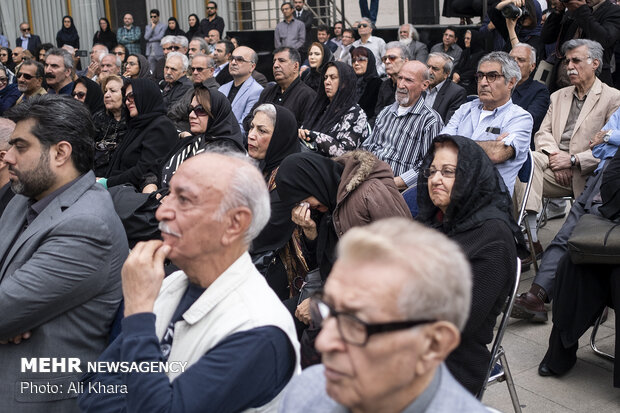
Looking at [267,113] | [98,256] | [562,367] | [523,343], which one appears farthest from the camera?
[267,113]

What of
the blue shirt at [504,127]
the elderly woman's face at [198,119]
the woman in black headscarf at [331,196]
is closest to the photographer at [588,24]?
the blue shirt at [504,127]

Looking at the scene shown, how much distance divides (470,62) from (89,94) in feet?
15.5

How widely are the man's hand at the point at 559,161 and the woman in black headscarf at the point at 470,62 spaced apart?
333cm

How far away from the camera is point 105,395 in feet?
6.35

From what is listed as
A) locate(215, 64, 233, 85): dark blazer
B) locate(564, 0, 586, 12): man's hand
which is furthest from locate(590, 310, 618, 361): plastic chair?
locate(215, 64, 233, 85): dark blazer

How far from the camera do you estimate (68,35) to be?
1736 centimetres

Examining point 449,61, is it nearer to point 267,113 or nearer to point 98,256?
point 267,113

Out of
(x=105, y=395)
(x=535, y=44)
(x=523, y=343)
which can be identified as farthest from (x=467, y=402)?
(x=535, y=44)

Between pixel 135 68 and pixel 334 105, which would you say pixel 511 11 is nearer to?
pixel 334 105

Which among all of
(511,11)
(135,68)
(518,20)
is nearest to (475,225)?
(511,11)

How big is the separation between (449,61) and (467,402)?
241 inches

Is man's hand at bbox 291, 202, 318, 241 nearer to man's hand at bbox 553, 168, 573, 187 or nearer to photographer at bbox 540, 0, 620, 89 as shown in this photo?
man's hand at bbox 553, 168, 573, 187

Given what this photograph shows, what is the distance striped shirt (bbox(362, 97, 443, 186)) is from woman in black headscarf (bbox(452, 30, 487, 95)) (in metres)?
3.27

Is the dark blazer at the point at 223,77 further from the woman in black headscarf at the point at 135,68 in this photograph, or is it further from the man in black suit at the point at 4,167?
the man in black suit at the point at 4,167
